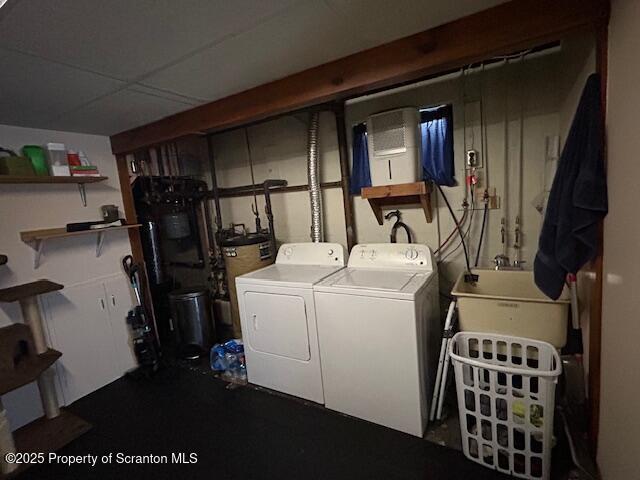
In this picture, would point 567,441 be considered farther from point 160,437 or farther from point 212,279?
point 212,279

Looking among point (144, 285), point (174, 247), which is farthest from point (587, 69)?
point (174, 247)

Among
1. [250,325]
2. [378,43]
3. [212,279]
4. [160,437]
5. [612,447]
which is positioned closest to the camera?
[612,447]

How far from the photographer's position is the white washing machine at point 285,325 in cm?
208

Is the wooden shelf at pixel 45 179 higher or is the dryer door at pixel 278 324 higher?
the wooden shelf at pixel 45 179

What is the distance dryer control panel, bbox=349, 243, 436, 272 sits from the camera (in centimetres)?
212

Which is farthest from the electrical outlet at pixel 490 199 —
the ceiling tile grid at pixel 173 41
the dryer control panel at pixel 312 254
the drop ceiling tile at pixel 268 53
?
the drop ceiling tile at pixel 268 53

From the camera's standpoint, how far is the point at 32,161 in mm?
2182

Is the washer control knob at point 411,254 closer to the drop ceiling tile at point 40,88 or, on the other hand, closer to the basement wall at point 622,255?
the basement wall at point 622,255

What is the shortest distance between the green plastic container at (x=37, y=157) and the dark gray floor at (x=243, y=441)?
1835 mm

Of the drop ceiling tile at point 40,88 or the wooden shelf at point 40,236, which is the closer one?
the drop ceiling tile at point 40,88

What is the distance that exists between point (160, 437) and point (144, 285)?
1492 millimetres

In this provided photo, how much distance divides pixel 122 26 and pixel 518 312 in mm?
2210

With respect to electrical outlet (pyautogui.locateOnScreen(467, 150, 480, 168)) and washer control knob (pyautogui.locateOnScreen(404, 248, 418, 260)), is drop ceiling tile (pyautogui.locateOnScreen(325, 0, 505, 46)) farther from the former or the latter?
washer control knob (pyautogui.locateOnScreen(404, 248, 418, 260))

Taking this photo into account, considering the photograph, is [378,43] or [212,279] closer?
[378,43]
